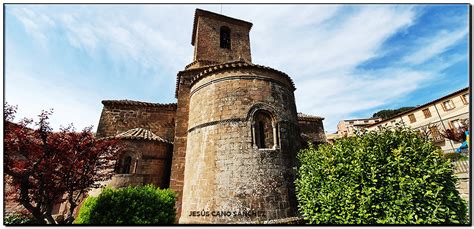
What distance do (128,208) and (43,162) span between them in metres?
2.37

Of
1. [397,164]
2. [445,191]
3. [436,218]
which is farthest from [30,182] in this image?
[445,191]

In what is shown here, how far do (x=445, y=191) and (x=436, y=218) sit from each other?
59 cm

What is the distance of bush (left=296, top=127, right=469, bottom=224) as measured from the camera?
395cm

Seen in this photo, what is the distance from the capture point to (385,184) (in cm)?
436

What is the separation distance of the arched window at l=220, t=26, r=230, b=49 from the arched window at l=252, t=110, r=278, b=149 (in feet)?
27.2

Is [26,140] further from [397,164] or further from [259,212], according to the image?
[397,164]

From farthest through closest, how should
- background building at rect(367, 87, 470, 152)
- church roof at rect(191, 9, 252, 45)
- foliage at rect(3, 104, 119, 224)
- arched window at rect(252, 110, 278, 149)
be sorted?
1. background building at rect(367, 87, 470, 152)
2. church roof at rect(191, 9, 252, 45)
3. arched window at rect(252, 110, 278, 149)
4. foliage at rect(3, 104, 119, 224)

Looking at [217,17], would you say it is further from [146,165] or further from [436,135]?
[436,135]

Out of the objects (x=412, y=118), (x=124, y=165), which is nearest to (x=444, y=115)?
(x=412, y=118)

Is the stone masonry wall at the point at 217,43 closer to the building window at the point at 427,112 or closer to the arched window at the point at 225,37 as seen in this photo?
the arched window at the point at 225,37

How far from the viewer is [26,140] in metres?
4.96

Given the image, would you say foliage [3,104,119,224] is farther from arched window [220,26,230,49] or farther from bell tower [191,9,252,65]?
arched window [220,26,230,49]

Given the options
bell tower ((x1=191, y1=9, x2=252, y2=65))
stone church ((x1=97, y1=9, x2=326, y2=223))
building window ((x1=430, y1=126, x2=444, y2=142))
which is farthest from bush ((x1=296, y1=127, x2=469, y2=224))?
building window ((x1=430, y1=126, x2=444, y2=142))

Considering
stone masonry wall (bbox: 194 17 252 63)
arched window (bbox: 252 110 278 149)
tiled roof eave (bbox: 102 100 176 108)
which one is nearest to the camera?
arched window (bbox: 252 110 278 149)
